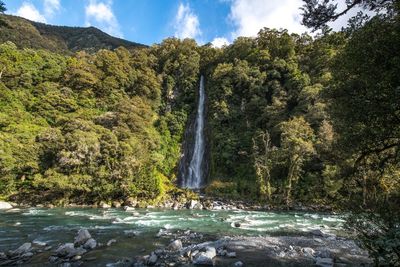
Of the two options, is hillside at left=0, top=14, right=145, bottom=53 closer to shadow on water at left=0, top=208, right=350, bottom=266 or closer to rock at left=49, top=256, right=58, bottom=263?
shadow on water at left=0, top=208, right=350, bottom=266

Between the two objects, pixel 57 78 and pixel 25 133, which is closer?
pixel 25 133

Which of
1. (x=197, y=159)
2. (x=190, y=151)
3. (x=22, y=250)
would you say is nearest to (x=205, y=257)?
(x=22, y=250)

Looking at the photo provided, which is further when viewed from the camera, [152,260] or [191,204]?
[191,204]

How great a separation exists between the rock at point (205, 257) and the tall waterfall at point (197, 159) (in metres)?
33.0

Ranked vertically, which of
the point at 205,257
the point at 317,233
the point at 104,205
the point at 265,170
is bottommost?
the point at 104,205

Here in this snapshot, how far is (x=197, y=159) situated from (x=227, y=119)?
8240mm

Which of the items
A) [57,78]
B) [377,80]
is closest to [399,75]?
[377,80]

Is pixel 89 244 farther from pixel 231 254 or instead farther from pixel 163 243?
pixel 231 254

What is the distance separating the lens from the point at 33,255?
11.2 metres

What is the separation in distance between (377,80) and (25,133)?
37.1m

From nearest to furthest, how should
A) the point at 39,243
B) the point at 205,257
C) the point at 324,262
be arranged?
1. the point at 324,262
2. the point at 205,257
3. the point at 39,243

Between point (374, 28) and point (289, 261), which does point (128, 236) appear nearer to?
point (289, 261)

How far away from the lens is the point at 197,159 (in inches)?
1876

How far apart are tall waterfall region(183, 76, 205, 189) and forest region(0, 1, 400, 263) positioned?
1.60m
